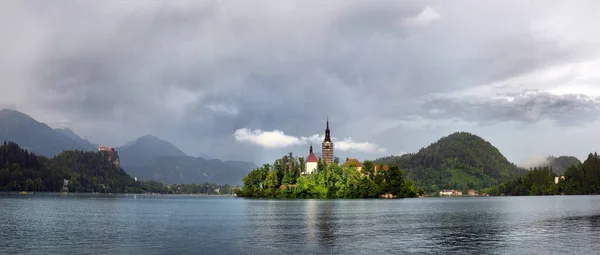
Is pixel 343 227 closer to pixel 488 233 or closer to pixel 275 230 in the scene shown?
pixel 275 230

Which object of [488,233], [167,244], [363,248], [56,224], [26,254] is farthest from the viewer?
[56,224]

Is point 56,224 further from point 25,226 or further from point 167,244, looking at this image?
point 167,244

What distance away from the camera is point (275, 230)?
2704 inches

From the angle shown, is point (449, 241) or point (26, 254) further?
point (449, 241)

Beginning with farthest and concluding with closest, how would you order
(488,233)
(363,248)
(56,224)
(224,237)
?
(56,224) < (488,233) < (224,237) < (363,248)

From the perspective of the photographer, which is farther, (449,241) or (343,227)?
(343,227)

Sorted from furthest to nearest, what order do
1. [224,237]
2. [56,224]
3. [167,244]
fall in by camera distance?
1. [56,224]
2. [224,237]
3. [167,244]

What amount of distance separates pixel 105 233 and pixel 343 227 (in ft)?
108

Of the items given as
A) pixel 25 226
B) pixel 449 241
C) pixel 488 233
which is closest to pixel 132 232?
pixel 25 226

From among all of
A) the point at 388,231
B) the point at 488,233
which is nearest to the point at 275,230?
the point at 388,231

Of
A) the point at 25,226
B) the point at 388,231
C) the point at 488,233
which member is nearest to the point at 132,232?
the point at 25,226

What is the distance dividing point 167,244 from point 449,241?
102ft

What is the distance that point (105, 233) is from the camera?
6562 centimetres

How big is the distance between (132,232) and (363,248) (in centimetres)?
3372
